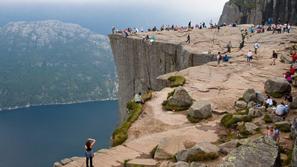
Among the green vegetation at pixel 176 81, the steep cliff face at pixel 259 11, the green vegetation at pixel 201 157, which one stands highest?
the steep cliff face at pixel 259 11

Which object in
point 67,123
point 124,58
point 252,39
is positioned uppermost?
point 252,39

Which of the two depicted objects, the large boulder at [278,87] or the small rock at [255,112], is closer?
the small rock at [255,112]

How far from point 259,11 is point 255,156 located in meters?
98.0

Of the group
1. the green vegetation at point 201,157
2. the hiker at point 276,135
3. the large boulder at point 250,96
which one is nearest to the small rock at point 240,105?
the large boulder at point 250,96

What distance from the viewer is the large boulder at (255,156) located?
16.3m

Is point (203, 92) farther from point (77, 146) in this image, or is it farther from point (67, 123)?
point (67, 123)

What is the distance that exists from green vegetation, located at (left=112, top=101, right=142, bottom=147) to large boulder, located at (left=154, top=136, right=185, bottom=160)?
3903mm

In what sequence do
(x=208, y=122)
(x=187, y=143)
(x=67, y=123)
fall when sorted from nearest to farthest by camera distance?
1. (x=187, y=143)
2. (x=208, y=122)
3. (x=67, y=123)

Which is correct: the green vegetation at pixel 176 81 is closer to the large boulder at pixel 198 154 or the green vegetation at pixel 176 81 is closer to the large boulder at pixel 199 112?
the large boulder at pixel 199 112

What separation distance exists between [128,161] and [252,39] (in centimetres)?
4671

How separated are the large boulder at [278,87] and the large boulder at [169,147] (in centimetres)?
1273

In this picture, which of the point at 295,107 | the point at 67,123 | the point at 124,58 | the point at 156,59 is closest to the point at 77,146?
the point at 67,123

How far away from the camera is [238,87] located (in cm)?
3781

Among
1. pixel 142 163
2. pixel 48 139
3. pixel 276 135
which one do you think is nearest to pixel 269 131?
pixel 276 135
